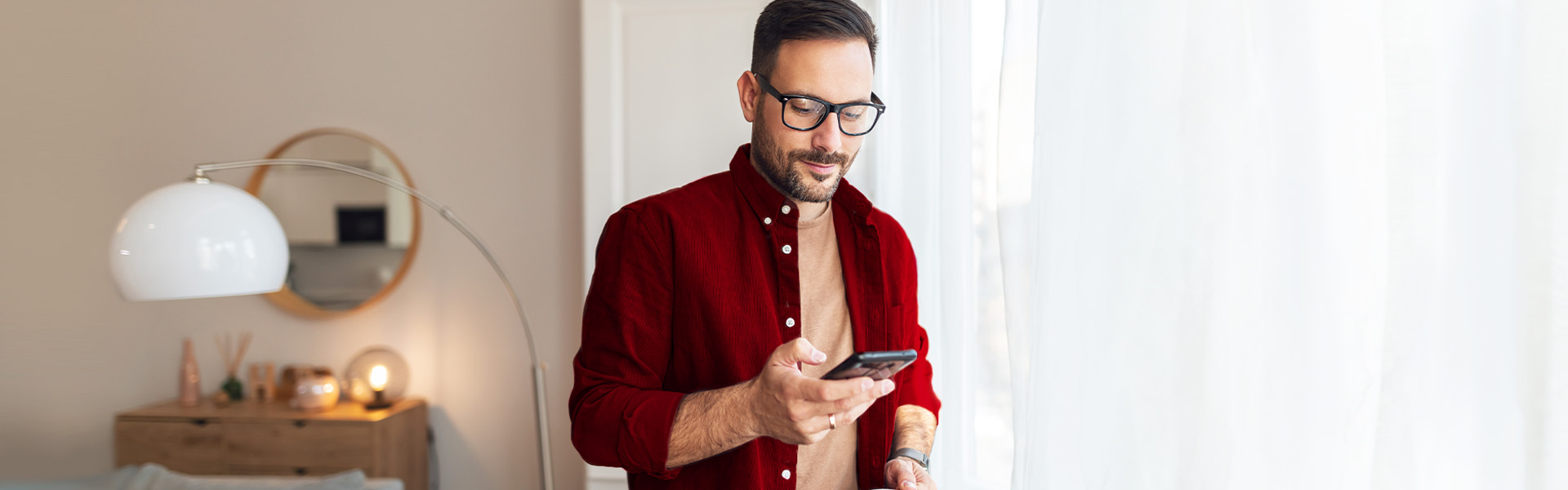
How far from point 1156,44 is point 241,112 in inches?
141

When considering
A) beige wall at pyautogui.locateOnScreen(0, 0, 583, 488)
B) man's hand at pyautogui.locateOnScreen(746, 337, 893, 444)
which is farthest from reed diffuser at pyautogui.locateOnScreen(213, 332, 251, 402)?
man's hand at pyautogui.locateOnScreen(746, 337, 893, 444)

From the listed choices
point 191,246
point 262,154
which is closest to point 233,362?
point 262,154

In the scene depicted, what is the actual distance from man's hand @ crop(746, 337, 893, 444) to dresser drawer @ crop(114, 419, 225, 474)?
2.77 meters

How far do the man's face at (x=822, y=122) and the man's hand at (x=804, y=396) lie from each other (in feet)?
1.02

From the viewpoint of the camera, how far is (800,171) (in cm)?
114

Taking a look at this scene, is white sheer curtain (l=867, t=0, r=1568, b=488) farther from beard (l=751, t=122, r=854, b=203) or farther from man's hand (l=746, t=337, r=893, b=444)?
beard (l=751, t=122, r=854, b=203)

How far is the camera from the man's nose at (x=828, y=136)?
3.66 feet

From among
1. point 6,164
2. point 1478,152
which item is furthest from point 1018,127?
point 6,164

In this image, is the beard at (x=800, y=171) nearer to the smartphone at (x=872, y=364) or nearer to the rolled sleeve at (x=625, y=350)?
the rolled sleeve at (x=625, y=350)

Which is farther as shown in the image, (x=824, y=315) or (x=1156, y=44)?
(x=824, y=315)

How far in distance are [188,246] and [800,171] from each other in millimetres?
1355

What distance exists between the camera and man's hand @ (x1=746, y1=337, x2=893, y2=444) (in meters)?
0.87

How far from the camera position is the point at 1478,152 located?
306mm

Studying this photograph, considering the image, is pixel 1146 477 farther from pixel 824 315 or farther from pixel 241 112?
pixel 241 112
